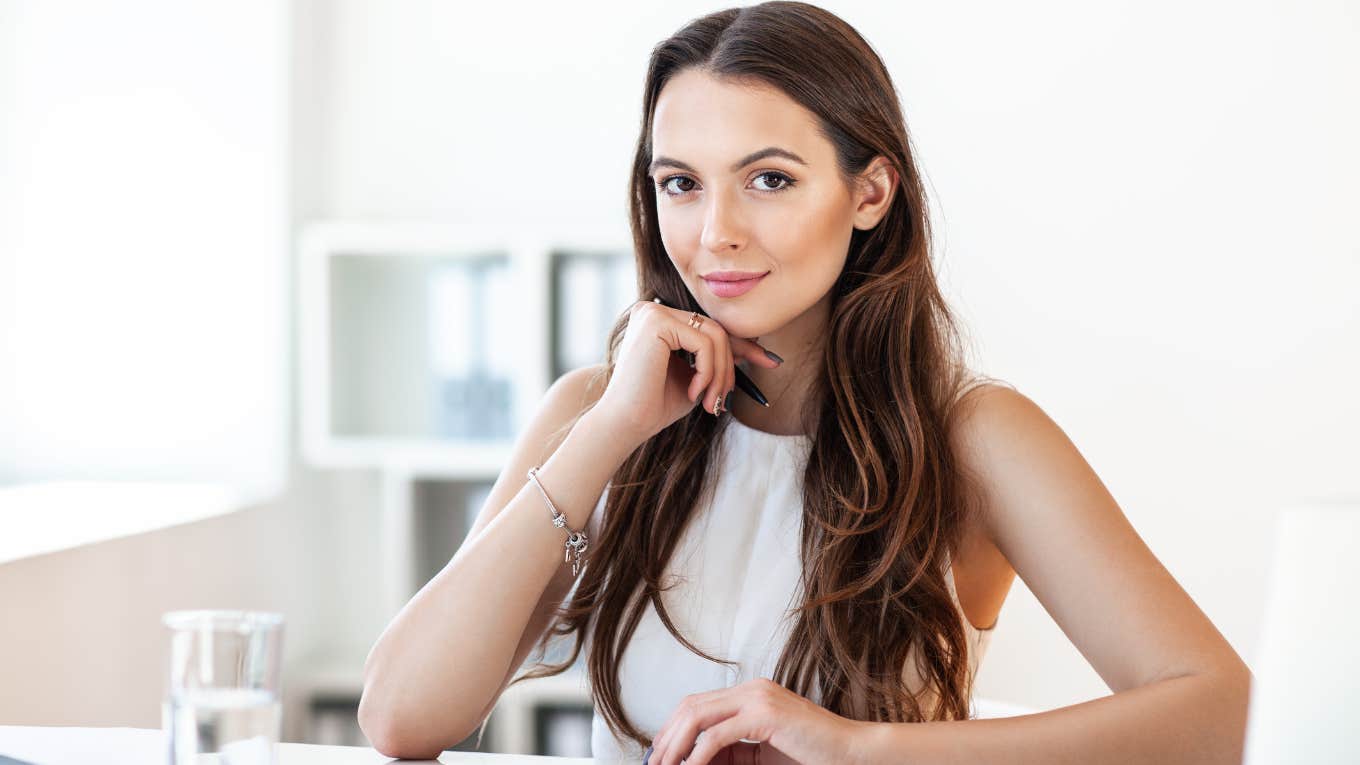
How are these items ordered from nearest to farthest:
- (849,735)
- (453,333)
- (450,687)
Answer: (849,735), (450,687), (453,333)

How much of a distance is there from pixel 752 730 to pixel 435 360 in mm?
2433

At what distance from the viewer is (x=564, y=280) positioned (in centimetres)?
335

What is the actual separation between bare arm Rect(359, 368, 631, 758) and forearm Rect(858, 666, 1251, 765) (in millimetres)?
444

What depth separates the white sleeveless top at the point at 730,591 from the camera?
159cm

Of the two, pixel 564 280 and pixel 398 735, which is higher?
pixel 564 280

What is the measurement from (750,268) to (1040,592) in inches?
19.8

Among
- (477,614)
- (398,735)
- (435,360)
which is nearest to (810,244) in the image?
(477,614)

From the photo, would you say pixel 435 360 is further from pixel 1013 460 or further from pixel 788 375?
pixel 1013 460

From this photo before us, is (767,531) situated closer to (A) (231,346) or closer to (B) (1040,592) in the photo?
(B) (1040,592)

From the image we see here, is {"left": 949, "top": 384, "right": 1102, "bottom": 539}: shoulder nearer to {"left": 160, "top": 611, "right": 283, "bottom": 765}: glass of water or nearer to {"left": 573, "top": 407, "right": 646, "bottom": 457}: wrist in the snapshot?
{"left": 573, "top": 407, "right": 646, "bottom": 457}: wrist

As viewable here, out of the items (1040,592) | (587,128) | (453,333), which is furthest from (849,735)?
(587,128)

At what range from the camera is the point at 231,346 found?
3320 mm

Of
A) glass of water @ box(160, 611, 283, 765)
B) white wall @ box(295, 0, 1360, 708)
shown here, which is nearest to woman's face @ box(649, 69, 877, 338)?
glass of water @ box(160, 611, 283, 765)

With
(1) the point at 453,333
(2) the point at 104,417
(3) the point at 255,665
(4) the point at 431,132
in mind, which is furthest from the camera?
(4) the point at 431,132
